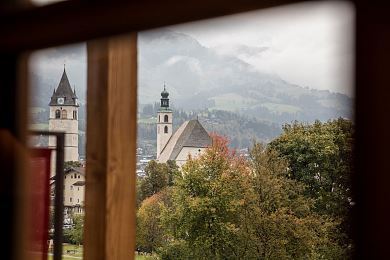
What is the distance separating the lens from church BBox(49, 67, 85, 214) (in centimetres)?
109

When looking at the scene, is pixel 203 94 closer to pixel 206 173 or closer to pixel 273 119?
pixel 273 119

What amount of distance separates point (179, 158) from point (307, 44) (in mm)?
2469

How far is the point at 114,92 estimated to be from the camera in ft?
2.25

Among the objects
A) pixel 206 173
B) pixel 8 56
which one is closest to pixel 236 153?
pixel 206 173

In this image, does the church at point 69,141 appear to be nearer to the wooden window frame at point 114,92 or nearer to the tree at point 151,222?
the wooden window frame at point 114,92

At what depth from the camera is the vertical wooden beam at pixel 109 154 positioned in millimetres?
667

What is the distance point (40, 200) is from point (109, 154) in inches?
14.0

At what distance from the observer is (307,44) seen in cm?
447

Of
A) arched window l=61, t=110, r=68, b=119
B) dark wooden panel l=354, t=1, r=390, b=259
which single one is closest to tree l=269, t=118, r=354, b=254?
arched window l=61, t=110, r=68, b=119

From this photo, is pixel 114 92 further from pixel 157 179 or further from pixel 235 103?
pixel 157 179

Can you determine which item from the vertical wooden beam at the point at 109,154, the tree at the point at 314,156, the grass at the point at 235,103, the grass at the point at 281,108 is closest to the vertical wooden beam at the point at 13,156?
the vertical wooden beam at the point at 109,154

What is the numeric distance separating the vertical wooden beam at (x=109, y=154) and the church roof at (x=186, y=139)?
432 cm

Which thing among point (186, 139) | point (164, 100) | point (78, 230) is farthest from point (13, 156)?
point (186, 139)

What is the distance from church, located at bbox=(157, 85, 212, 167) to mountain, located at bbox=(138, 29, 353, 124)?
0.57 feet
